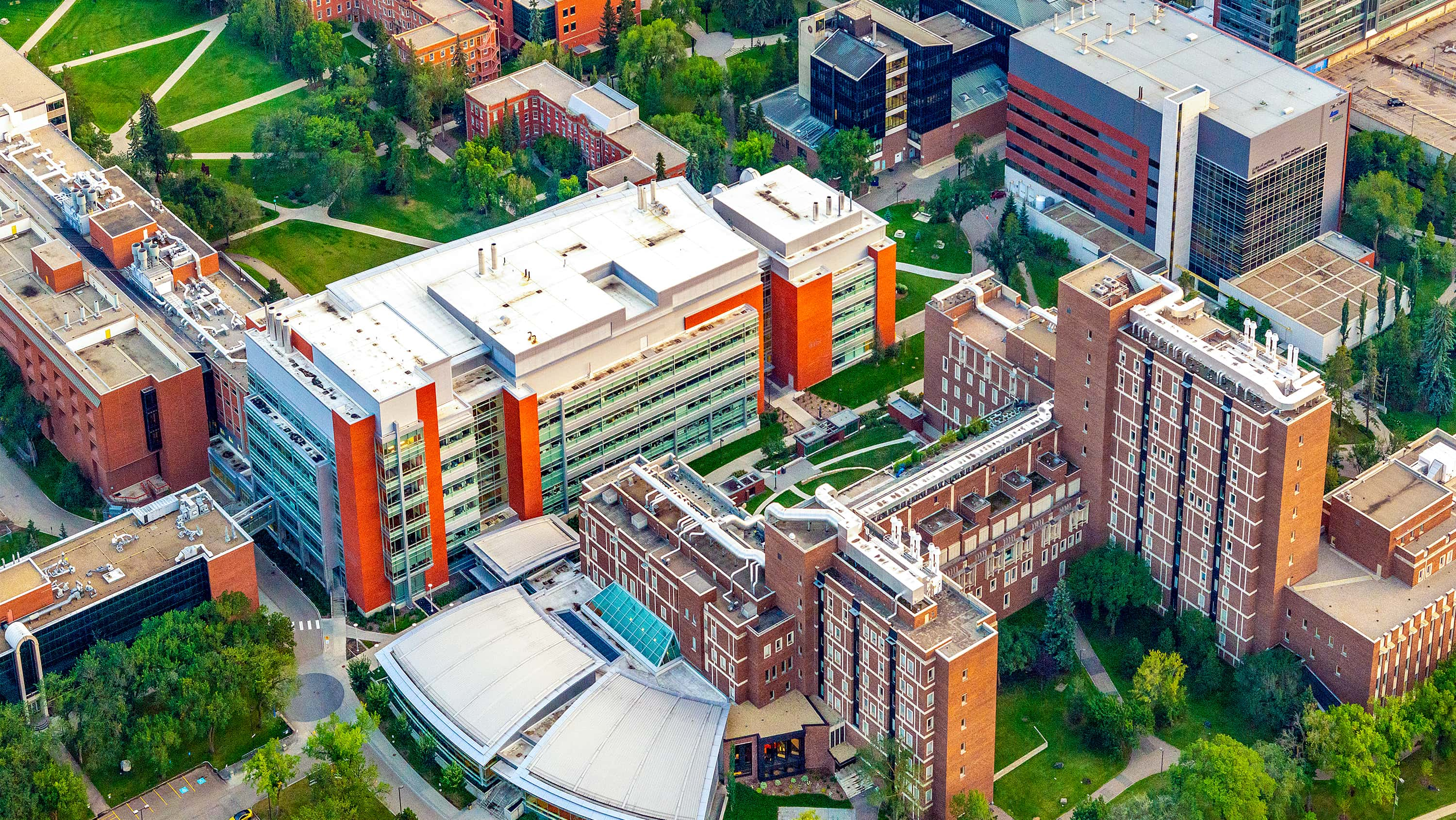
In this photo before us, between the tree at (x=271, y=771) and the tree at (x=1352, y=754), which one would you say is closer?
the tree at (x=1352, y=754)

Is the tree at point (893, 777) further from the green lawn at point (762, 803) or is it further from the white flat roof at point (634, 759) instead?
the white flat roof at point (634, 759)

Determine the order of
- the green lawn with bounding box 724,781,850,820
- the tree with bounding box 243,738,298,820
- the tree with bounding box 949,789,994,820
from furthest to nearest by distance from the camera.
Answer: the green lawn with bounding box 724,781,850,820 → the tree with bounding box 243,738,298,820 → the tree with bounding box 949,789,994,820

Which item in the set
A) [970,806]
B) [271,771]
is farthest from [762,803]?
[271,771]

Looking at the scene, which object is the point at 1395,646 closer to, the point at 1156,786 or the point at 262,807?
the point at 1156,786

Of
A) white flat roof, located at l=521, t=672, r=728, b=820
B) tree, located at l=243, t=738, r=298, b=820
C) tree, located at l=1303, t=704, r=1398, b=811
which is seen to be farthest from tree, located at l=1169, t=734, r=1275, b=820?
tree, located at l=243, t=738, r=298, b=820

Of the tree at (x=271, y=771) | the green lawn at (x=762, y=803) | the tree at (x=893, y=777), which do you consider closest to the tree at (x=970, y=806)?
the tree at (x=893, y=777)

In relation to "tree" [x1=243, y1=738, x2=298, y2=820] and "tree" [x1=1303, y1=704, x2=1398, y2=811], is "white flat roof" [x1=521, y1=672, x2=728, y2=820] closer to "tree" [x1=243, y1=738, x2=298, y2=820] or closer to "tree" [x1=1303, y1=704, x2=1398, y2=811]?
"tree" [x1=243, y1=738, x2=298, y2=820]

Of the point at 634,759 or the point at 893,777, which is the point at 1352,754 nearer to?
the point at 893,777
